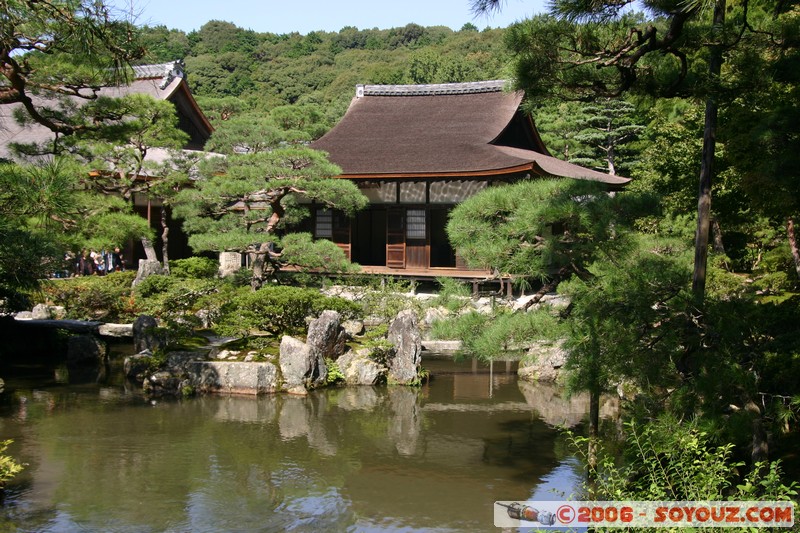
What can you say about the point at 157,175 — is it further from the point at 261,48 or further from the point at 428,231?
the point at 261,48

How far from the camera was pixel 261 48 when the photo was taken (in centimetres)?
6994

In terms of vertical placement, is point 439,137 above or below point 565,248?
above

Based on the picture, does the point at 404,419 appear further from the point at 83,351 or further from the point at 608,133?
the point at 608,133

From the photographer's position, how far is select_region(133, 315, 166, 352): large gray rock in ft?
39.7

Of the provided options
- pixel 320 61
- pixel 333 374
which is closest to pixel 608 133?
pixel 333 374

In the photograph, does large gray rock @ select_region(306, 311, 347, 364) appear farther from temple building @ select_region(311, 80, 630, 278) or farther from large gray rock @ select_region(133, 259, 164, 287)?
temple building @ select_region(311, 80, 630, 278)

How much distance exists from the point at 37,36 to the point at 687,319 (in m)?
6.42

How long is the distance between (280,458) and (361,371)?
359cm

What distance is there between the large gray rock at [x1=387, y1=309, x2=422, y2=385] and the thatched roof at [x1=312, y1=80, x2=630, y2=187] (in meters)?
6.25

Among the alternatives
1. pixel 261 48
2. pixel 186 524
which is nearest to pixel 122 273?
pixel 186 524

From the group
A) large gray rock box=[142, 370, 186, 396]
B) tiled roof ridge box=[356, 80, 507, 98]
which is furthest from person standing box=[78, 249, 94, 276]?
tiled roof ridge box=[356, 80, 507, 98]

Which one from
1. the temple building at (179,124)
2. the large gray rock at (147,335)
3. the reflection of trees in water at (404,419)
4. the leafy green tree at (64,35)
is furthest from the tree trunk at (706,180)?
the temple building at (179,124)

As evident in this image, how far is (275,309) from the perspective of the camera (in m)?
12.2

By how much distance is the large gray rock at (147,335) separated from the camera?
12.1 meters
